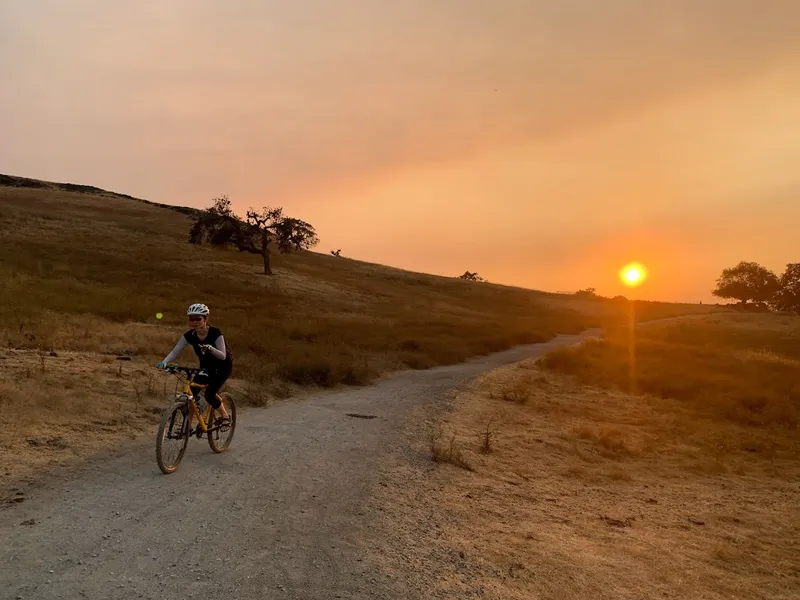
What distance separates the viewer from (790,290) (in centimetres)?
9100

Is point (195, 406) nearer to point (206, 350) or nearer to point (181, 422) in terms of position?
point (181, 422)

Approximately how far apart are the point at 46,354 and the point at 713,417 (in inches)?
850

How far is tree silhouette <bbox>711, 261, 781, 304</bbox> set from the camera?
93375 mm

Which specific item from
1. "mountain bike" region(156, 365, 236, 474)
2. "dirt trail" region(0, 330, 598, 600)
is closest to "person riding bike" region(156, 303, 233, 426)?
"mountain bike" region(156, 365, 236, 474)

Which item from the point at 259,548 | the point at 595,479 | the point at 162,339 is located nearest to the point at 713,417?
the point at 595,479

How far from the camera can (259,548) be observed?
5.91 meters

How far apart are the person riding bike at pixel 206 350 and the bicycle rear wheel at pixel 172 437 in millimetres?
484

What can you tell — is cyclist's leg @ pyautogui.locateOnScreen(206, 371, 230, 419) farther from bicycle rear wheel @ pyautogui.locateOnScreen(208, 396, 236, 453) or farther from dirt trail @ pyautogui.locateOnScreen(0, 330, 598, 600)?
dirt trail @ pyautogui.locateOnScreen(0, 330, 598, 600)

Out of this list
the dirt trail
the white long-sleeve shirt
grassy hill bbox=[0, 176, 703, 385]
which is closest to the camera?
the dirt trail

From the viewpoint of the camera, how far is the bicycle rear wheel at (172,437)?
26.7 feet

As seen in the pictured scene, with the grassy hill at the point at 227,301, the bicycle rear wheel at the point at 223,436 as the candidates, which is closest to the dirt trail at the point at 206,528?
the bicycle rear wheel at the point at 223,436

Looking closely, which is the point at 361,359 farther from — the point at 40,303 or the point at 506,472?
the point at 40,303

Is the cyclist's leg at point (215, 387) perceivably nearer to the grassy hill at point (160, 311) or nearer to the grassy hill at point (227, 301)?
the grassy hill at point (160, 311)

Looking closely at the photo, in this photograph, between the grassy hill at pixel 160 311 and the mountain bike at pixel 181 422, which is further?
the grassy hill at pixel 160 311
